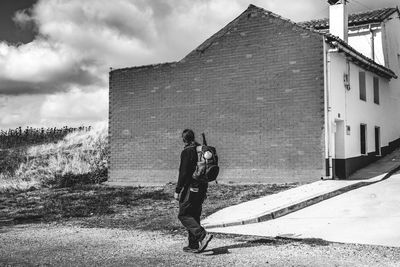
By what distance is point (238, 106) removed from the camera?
17.7 meters

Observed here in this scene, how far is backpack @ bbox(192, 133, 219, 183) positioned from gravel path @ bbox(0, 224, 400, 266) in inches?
43.8

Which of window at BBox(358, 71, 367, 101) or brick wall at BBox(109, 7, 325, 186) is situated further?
window at BBox(358, 71, 367, 101)

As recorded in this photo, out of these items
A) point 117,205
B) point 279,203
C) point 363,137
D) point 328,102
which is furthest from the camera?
point 363,137

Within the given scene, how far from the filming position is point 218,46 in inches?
723

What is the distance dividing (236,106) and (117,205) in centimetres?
631

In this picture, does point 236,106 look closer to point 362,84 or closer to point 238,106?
point 238,106

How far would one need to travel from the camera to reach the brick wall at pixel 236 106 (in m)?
16.4

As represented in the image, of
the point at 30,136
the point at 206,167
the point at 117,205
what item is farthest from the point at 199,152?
the point at 30,136

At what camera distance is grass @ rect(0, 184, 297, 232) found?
11.0 m

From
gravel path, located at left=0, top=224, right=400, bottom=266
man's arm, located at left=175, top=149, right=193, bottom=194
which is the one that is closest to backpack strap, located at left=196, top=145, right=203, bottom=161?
man's arm, located at left=175, top=149, right=193, bottom=194

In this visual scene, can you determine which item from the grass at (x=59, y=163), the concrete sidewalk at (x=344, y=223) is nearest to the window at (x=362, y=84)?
the concrete sidewalk at (x=344, y=223)

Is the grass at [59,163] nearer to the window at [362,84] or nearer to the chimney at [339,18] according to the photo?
the window at [362,84]

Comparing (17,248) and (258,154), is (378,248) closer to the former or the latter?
(17,248)

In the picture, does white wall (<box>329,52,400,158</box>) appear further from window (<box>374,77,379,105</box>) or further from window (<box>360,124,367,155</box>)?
window (<box>374,77,379,105</box>)
